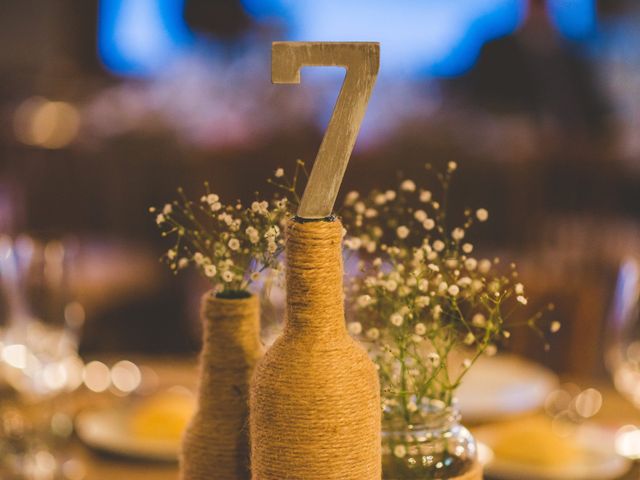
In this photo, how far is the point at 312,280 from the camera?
0.69 m

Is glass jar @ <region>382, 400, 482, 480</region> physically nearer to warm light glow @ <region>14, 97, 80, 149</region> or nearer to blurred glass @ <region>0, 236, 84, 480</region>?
blurred glass @ <region>0, 236, 84, 480</region>

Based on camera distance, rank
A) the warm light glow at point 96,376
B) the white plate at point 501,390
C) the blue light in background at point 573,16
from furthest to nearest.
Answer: the blue light in background at point 573,16, the warm light glow at point 96,376, the white plate at point 501,390

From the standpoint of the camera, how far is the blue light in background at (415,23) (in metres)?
6.75

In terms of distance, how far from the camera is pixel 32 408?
1.46 metres

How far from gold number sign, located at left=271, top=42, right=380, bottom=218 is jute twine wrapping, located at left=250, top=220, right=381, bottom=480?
0.07 ft

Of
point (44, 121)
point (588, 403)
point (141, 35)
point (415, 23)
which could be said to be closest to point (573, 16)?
point (415, 23)

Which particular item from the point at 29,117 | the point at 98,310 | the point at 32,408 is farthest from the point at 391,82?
the point at 32,408

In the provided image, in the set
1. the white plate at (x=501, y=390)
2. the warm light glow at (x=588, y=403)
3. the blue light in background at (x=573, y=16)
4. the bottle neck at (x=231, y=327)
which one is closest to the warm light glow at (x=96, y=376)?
the white plate at (x=501, y=390)

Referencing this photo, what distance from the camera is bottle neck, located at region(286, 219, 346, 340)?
69cm

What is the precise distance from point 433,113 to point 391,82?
1.40ft

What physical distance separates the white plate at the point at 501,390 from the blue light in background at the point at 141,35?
542cm


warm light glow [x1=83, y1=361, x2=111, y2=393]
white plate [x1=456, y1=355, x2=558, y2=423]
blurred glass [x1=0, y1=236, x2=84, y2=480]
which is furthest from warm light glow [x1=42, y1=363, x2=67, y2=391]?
white plate [x1=456, y1=355, x2=558, y2=423]

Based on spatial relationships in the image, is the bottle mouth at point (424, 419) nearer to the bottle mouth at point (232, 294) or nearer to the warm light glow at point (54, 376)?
the bottle mouth at point (232, 294)

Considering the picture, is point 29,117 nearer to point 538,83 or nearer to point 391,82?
point 391,82
